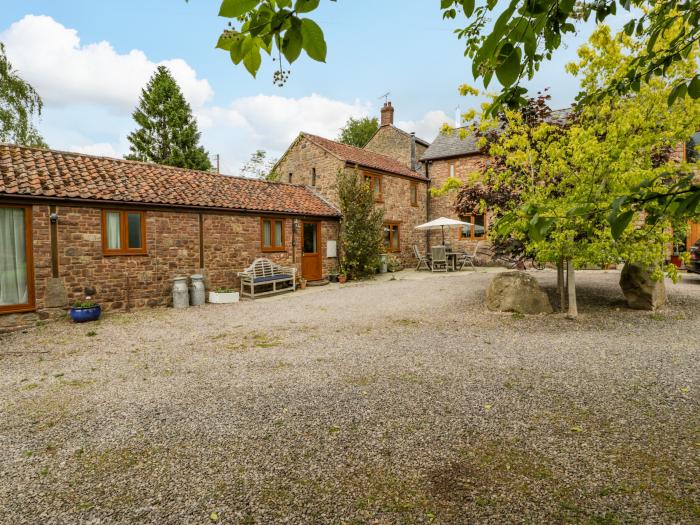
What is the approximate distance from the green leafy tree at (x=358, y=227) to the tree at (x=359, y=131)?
2739 cm

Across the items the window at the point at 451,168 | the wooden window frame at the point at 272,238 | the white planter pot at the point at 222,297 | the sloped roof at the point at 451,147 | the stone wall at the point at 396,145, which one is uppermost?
the stone wall at the point at 396,145

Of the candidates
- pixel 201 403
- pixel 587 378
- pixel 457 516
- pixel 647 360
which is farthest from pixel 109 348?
pixel 647 360

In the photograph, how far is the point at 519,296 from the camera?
28.8ft

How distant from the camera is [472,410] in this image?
4.00 meters

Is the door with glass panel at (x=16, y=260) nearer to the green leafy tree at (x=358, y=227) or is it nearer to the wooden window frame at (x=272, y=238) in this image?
the wooden window frame at (x=272, y=238)

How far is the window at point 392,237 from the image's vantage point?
19.7 m

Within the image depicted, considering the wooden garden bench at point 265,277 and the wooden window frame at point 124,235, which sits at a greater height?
the wooden window frame at point 124,235

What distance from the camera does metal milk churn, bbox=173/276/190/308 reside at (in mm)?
10961

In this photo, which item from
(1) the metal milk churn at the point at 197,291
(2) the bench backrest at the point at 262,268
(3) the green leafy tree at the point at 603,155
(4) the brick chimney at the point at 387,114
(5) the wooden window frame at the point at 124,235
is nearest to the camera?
(3) the green leafy tree at the point at 603,155

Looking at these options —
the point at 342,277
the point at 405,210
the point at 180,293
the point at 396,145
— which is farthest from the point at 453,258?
the point at 180,293

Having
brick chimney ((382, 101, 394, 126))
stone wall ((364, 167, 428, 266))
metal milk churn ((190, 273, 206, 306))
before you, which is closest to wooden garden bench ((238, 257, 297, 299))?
metal milk churn ((190, 273, 206, 306))

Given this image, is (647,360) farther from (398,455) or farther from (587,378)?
(398,455)

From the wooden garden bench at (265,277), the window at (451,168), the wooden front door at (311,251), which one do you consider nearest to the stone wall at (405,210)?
the window at (451,168)

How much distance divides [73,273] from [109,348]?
3.97 meters
